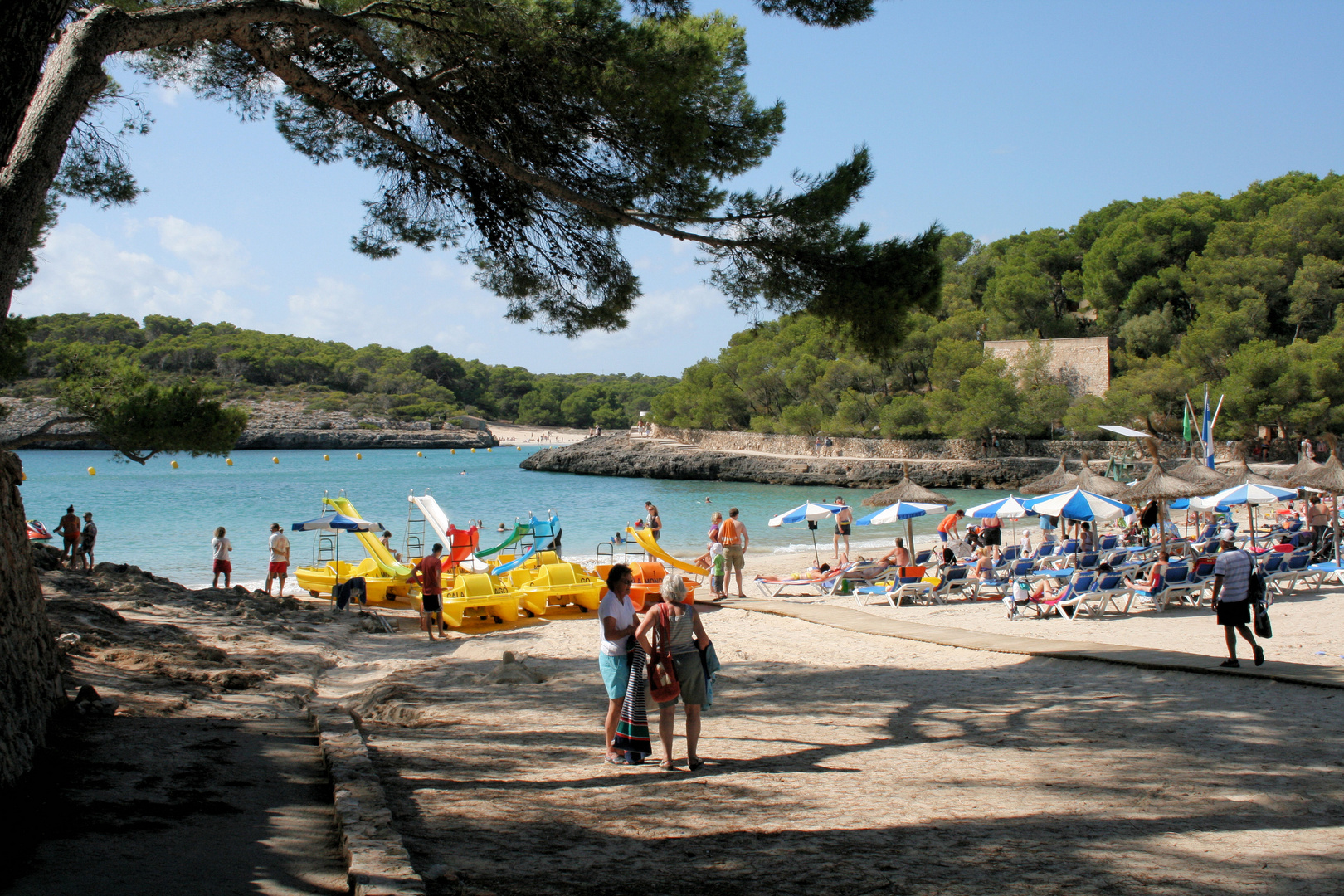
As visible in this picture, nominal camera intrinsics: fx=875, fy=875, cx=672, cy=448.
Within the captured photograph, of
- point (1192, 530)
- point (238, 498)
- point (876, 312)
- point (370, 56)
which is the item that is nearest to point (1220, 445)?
point (1192, 530)

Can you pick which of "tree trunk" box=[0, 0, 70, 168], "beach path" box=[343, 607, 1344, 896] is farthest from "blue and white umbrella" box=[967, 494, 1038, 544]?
"tree trunk" box=[0, 0, 70, 168]

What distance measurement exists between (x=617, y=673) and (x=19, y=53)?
4.07 metres

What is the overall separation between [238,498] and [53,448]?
5633cm

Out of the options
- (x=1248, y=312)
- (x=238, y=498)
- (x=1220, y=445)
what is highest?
(x=1248, y=312)

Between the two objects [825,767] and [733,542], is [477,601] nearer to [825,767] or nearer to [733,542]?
[733,542]

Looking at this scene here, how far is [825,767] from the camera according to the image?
5.05 meters

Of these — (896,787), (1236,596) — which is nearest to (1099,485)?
(1236,596)

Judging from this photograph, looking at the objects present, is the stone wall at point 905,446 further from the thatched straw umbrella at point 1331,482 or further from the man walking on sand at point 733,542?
the man walking on sand at point 733,542

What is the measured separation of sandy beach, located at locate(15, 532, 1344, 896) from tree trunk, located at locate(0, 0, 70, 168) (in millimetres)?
3044

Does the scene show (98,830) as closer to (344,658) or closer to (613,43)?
(613,43)

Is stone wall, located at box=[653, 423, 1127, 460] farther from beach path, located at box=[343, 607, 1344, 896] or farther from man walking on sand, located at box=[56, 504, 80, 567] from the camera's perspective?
man walking on sand, located at box=[56, 504, 80, 567]

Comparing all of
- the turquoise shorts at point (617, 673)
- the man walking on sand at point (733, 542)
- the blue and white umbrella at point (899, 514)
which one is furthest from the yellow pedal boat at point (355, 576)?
the turquoise shorts at point (617, 673)

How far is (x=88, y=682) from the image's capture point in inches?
237

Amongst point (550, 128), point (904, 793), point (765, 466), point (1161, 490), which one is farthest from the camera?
point (765, 466)
